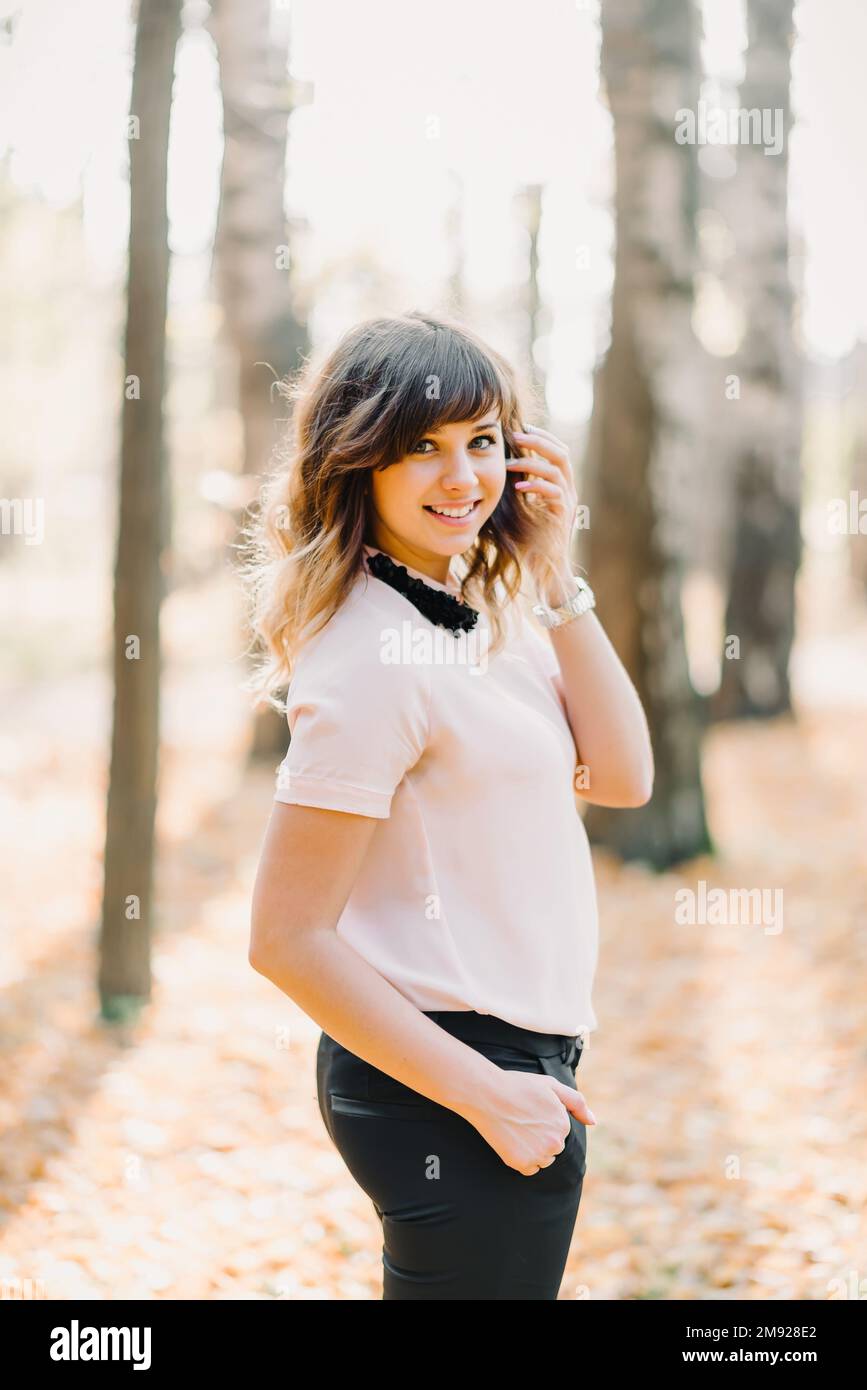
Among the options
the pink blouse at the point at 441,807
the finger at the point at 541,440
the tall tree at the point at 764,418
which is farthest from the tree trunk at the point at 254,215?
the pink blouse at the point at 441,807

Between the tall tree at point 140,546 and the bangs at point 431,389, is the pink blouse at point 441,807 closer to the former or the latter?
the bangs at point 431,389

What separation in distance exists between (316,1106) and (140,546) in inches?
93.7

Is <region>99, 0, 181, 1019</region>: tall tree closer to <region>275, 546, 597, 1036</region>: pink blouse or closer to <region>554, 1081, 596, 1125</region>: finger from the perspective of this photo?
<region>275, 546, 597, 1036</region>: pink blouse

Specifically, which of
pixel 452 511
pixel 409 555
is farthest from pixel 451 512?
pixel 409 555

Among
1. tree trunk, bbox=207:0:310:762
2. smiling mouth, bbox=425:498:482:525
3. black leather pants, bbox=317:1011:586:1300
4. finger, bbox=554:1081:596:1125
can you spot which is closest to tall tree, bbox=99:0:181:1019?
tree trunk, bbox=207:0:310:762

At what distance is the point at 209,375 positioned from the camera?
942 inches

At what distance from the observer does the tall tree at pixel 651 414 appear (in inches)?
252

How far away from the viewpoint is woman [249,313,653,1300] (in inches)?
59.9

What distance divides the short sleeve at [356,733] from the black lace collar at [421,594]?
188 mm

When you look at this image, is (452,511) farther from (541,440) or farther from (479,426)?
(541,440)

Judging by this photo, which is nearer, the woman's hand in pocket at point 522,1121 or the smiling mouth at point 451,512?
the woman's hand in pocket at point 522,1121

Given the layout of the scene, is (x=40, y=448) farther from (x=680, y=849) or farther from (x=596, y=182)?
(x=680, y=849)
